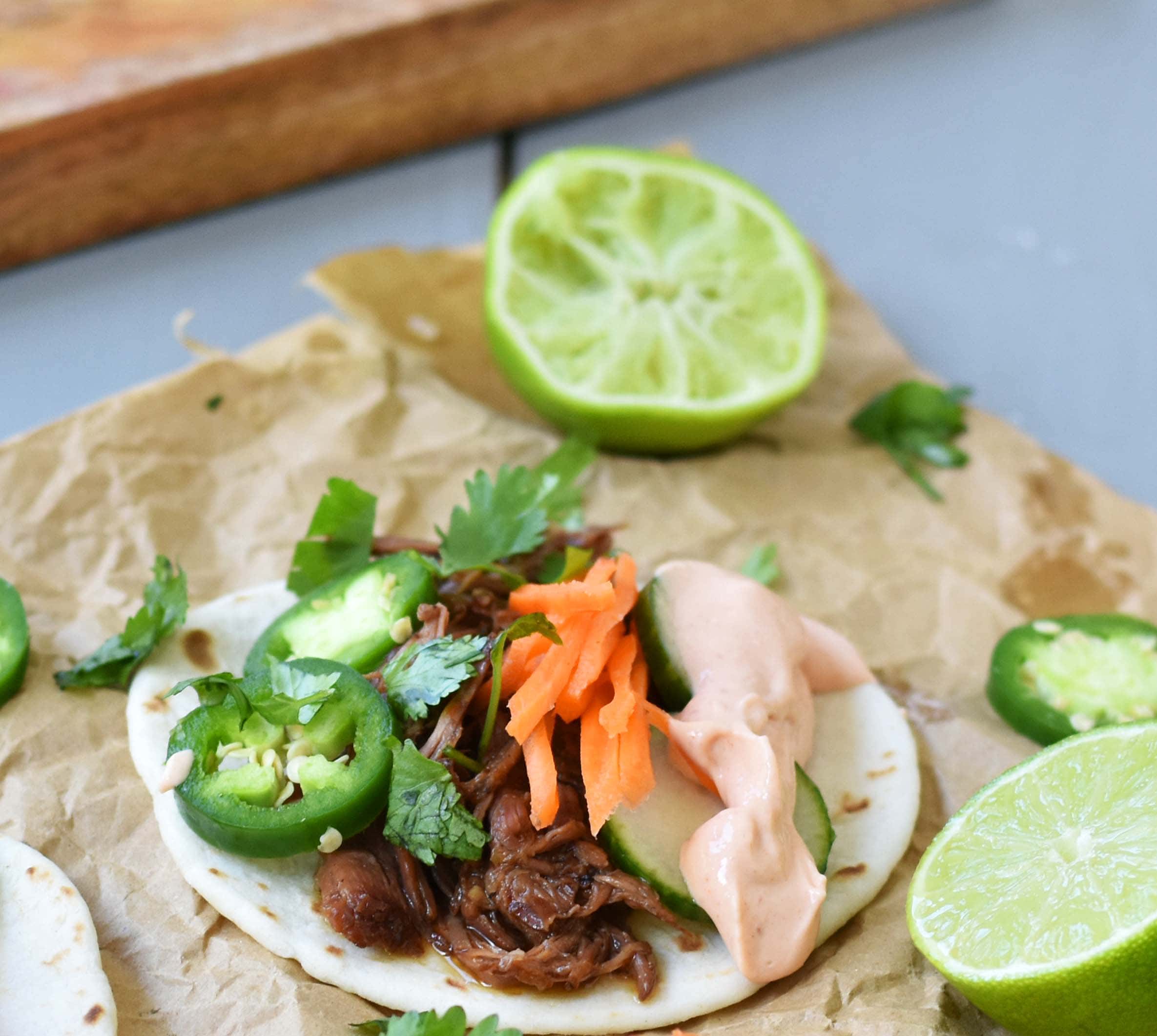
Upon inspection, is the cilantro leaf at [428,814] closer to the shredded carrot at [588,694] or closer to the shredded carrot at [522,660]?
the shredded carrot at [588,694]

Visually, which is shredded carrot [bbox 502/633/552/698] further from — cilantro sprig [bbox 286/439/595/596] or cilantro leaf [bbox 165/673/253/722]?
cilantro leaf [bbox 165/673/253/722]

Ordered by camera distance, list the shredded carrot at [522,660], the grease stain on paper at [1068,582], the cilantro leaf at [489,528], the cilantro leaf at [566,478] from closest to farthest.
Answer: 1. the shredded carrot at [522,660]
2. the cilantro leaf at [489,528]
3. the cilantro leaf at [566,478]
4. the grease stain on paper at [1068,582]

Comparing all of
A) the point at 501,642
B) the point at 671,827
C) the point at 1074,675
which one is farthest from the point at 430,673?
the point at 1074,675

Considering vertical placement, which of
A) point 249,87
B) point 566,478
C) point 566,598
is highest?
point 249,87

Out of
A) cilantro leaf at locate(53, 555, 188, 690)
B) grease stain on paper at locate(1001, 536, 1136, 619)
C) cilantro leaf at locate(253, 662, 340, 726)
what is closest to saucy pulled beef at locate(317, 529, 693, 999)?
cilantro leaf at locate(253, 662, 340, 726)

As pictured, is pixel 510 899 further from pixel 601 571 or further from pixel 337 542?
pixel 337 542

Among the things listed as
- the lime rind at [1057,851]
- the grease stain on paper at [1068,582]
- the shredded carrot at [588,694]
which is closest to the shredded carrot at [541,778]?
the shredded carrot at [588,694]

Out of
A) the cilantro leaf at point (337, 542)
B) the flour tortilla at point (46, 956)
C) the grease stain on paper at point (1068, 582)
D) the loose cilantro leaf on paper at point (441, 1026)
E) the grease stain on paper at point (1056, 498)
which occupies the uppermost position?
the cilantro leaf at point (337, 542)
